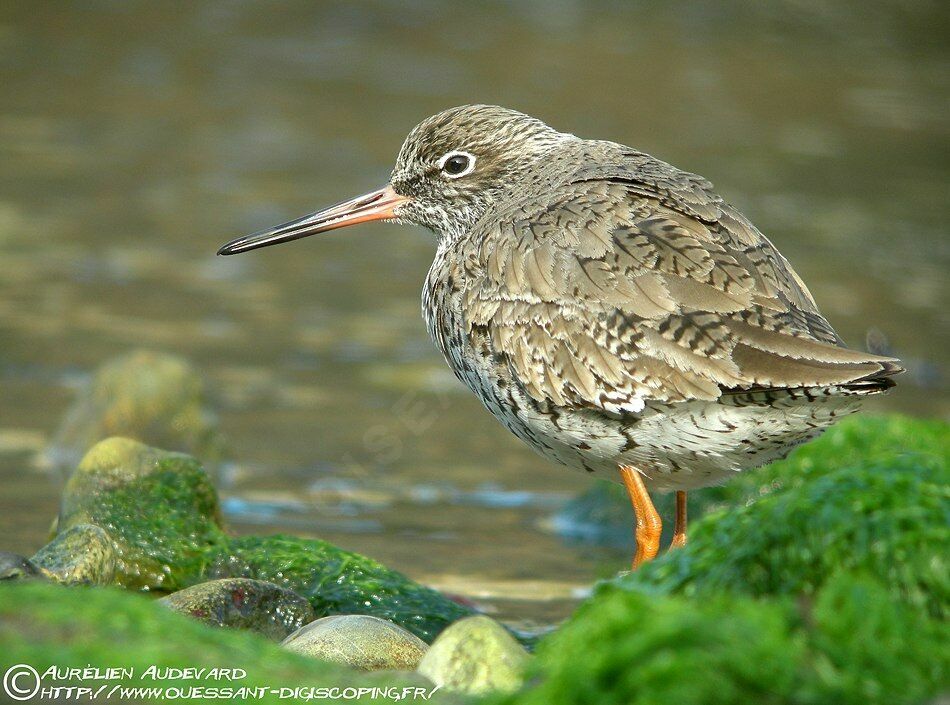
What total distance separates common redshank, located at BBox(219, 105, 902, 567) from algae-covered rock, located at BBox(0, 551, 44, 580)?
2.14 meters

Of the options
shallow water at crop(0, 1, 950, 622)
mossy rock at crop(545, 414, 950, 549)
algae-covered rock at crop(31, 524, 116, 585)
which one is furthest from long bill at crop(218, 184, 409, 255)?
mossy rock at crop(545, 414, 950, 549)

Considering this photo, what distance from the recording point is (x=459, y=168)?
746 centimetres

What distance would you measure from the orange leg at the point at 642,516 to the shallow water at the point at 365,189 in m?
0.92

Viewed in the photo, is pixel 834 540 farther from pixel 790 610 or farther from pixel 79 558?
pixel 79 558

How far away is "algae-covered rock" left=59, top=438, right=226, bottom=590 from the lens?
21.3 feet

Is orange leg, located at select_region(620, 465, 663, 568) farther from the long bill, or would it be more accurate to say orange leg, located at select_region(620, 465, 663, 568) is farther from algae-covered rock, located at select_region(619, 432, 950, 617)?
the long bill

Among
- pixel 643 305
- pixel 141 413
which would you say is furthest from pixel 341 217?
pixel 643 305

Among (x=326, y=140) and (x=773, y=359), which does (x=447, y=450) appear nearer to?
(x=773, y=359)

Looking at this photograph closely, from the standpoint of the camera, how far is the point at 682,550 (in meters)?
4.62

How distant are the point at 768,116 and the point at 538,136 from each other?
44.6 ft

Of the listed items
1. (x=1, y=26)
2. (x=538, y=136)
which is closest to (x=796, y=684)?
(x=538, y=136)

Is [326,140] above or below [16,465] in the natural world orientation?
above

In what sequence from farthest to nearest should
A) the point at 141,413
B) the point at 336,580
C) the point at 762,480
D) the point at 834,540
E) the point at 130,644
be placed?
1. the point at 141,413
2. the point at 762,480
3. the point at 336,580
4. the point at 834,540
5. the point at 130,644

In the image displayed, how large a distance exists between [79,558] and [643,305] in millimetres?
2720
